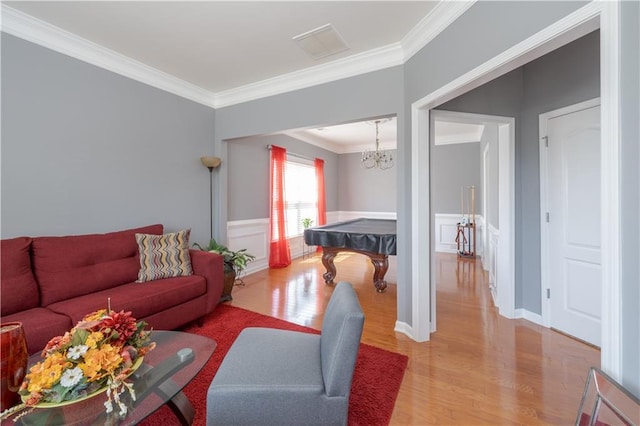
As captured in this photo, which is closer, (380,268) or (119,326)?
(119,326)

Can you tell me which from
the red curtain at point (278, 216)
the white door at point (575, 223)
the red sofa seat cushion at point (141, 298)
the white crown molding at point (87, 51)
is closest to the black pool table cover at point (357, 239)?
the red curtain at point (278, 216)

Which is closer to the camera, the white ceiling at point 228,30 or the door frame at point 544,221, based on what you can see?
the white ceiling at point 228,30

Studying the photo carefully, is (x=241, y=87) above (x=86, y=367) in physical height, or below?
above

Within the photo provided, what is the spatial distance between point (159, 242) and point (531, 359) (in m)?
3.47

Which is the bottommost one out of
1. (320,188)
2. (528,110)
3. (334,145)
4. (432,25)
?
(320,188)

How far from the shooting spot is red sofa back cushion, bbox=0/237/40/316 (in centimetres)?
191

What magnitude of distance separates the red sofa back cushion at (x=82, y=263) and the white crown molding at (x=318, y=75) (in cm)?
216

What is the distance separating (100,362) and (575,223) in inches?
139

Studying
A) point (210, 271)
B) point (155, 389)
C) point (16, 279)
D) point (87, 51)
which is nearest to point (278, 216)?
point (210, 271)

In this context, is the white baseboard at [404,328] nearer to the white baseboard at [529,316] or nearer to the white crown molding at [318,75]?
the white baseboard at [529,316]

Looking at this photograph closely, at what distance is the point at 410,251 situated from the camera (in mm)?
2572

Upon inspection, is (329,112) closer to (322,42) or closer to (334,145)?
(322,42)

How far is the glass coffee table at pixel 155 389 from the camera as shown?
103 centimetres

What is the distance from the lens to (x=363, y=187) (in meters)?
7.59
